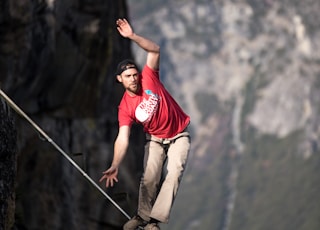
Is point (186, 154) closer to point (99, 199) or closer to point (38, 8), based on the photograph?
point (38, 8)

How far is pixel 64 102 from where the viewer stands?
3891cm

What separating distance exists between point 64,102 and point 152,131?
2229 cm

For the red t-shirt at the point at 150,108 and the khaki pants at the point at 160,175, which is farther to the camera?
the khaki pants at the point at 160,175

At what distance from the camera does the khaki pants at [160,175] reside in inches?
658

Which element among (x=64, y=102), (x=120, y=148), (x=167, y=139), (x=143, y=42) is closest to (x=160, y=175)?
(x=167, y=139)

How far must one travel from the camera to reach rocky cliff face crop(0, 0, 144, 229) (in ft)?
91.0

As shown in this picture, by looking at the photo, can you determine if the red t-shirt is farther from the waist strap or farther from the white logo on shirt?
the waist strap

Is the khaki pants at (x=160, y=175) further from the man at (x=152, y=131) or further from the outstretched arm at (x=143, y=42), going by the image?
the outstretched arm at (x=143, y=42)

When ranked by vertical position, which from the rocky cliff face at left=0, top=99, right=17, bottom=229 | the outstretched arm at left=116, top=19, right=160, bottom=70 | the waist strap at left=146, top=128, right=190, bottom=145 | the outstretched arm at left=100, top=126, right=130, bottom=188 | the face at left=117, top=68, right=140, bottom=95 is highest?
the outstretched arm at left=116, top=19, right=160, bottom=70

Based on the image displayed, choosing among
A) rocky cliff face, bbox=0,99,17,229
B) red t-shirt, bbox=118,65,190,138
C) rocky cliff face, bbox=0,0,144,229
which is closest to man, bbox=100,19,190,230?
red t-shirt, bbox=118,65,190,138

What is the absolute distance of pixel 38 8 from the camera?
95.5 feet

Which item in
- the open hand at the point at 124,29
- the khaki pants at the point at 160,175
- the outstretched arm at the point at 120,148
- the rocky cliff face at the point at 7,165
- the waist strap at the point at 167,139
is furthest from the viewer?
the waist strap at the point at 167,139

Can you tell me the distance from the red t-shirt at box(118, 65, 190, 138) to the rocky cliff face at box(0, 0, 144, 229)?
2039 mm

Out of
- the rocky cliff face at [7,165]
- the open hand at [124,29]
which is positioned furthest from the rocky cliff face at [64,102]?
the open hand at [124,29]
